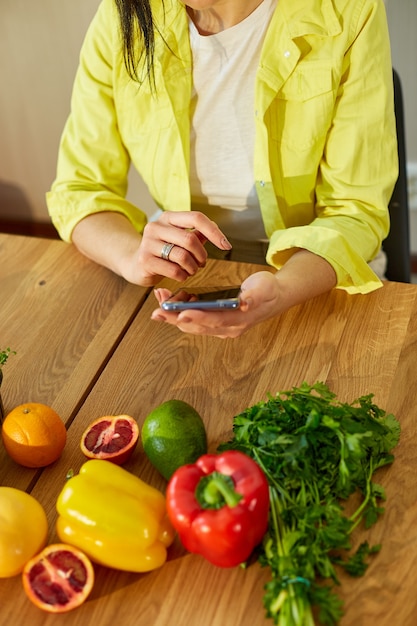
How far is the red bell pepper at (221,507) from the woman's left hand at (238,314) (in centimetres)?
29

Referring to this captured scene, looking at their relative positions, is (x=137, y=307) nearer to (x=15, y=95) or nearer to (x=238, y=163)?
(x=238, y=163)

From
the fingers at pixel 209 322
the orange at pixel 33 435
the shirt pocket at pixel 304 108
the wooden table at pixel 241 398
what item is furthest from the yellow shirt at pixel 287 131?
the orange at pixel 33 435

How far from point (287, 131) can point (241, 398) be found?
0.60 meters

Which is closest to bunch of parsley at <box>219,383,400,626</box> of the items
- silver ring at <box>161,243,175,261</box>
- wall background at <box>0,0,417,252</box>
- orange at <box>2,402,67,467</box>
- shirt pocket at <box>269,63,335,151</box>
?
orange at <box>2,402,67,467</box>

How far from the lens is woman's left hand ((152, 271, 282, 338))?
1242mm

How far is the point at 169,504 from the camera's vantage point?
1000mm

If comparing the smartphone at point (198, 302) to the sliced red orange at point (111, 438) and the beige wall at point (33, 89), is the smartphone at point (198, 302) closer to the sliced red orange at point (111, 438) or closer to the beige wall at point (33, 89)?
the sliced red orange at point (111, 438)

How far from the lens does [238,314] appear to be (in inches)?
51.3

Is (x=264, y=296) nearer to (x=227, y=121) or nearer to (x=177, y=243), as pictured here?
(x=177, y=243)

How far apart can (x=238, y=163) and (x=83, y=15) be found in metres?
0.89

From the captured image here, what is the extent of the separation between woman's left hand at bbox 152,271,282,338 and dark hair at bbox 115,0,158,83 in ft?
1.71

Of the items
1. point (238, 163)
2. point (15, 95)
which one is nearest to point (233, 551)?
point (238, 163)

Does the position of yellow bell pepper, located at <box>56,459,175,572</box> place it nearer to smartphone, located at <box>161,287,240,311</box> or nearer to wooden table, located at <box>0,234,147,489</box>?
wooden table, located at <box>0,234,147,489</box>

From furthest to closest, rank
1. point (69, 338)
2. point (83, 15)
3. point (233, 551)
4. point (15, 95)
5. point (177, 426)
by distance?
point (15, 95), point (83, 15), point (69, 338), point (177, 426), point (233, 551)
